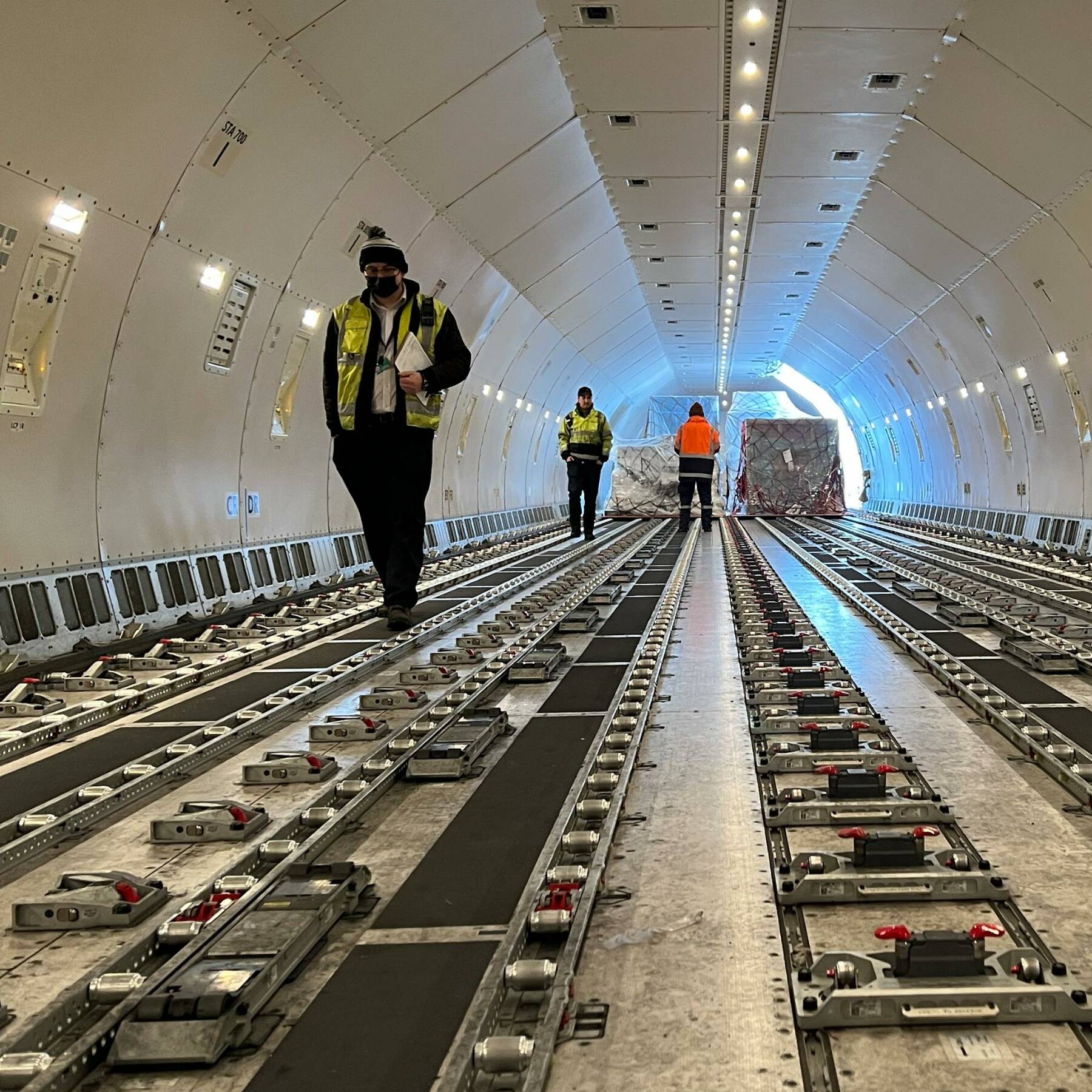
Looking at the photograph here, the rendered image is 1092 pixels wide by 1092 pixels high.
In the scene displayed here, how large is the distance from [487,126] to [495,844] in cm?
987

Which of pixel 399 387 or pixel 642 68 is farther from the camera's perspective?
pixel 642 68

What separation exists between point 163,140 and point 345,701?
4.48 meters

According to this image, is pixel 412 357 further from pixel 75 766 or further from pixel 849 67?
pixel 849 67

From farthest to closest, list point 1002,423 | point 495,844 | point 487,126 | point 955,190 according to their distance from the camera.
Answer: point 1002,423, point 955,190, point 487,126, point 495,844

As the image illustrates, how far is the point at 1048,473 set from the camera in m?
19.4

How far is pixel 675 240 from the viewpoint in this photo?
20.9 metres

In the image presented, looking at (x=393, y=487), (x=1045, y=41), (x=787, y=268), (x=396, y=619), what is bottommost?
(x=396, y=619)

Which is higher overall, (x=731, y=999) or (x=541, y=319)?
(x=541, y=319)

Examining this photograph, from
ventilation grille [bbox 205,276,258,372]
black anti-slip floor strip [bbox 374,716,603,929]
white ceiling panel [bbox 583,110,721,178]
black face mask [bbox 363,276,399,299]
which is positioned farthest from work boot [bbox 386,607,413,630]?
white ceiling panel [bbox 583,110,721,178]

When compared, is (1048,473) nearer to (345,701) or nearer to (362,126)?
(362,126)

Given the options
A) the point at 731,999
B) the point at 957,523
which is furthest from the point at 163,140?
the point at 957,523

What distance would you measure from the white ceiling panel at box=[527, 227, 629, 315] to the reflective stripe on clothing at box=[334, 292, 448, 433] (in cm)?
1157

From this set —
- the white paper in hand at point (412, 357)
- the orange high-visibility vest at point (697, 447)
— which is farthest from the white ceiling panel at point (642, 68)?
the orange high-visibility vest at point (697, 447)

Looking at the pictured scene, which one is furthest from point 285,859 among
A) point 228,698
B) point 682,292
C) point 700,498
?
point 682,292
